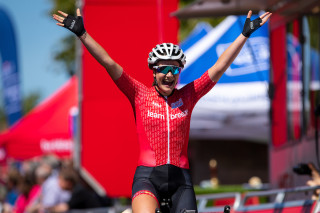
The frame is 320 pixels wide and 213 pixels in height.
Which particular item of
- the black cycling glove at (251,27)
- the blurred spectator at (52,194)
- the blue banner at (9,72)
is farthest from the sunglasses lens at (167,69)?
the blue banner at (9,72)

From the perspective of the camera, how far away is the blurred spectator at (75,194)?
1067 cm

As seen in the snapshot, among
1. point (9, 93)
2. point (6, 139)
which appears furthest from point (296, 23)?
point (9, 93)

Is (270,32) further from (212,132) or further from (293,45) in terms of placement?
(212,132)

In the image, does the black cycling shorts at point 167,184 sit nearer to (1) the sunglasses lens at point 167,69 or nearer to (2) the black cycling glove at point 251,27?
(1) the sunglasses lens at point 167,69

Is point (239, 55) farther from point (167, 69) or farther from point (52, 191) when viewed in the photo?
point (167, 69)

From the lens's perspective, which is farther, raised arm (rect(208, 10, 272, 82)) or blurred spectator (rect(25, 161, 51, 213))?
blurred spectator (rect(25, 161, 51, 213))

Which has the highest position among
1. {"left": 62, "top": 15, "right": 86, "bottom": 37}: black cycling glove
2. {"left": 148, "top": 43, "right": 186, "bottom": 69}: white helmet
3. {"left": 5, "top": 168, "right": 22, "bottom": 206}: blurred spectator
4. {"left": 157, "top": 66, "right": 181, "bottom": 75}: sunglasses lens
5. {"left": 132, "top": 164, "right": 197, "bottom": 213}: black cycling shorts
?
{"left": 62, "top": 15, "right": 86, "bottom": 37}: black cycling glove

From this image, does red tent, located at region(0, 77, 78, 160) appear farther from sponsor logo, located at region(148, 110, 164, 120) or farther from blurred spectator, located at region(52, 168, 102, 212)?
sponsor logo, located at region(148, 110, 164, 120)

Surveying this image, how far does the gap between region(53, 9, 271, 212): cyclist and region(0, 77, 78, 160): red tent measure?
1227cm

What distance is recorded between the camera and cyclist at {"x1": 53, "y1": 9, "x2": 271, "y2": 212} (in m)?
5.62

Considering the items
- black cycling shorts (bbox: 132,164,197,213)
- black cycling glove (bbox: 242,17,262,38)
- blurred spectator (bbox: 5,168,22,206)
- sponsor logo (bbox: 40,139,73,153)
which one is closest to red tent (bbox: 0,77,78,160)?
sponsor logo (bbox: 40,139,73,153)

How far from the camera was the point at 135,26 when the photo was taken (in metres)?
12.7

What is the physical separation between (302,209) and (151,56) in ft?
8.10

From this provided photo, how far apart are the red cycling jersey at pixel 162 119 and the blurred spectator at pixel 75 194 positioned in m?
5.09
